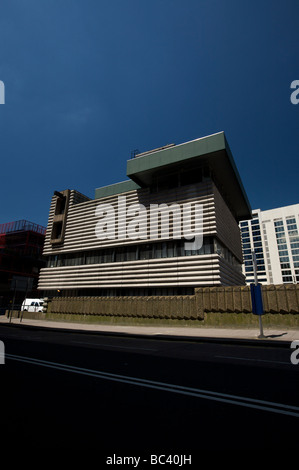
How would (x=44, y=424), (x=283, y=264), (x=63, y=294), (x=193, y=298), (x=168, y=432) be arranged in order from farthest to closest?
(x=283, y=264)
(x=63, y=294)
(x=193, y=298)
(x=44, y=424)
(x=168, y=432)

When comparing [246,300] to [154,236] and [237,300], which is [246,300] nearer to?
[237,300]

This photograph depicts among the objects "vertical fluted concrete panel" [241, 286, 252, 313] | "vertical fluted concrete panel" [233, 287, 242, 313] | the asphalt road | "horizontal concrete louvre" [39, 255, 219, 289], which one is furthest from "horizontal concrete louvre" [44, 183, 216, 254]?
the asphalt road

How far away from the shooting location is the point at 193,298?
18812 millimetres

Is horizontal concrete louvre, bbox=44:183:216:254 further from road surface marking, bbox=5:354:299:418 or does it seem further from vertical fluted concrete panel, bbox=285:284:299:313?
road surface marking, bbox=5:354:299:418

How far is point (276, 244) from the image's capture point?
12088 cm

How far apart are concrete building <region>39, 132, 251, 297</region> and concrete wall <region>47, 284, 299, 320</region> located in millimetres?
3873

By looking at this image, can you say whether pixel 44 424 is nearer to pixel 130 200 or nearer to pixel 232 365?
pixel 232 365

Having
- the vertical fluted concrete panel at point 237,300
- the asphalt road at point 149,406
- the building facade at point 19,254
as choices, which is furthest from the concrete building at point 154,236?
the building facade at point 19,254

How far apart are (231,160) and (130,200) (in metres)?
12.8

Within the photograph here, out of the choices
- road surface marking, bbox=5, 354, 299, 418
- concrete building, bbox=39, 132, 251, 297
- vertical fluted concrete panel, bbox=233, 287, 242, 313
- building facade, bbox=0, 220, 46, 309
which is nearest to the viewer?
road surface marking, bbox=5, 354, 299, 418

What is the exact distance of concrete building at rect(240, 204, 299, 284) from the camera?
378 ft

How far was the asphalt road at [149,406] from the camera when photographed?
2709mm

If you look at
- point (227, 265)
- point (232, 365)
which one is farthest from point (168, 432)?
point (227, 265)

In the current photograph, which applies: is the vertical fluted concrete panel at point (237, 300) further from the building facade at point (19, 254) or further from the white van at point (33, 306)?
the building facade at point (19, 254)
